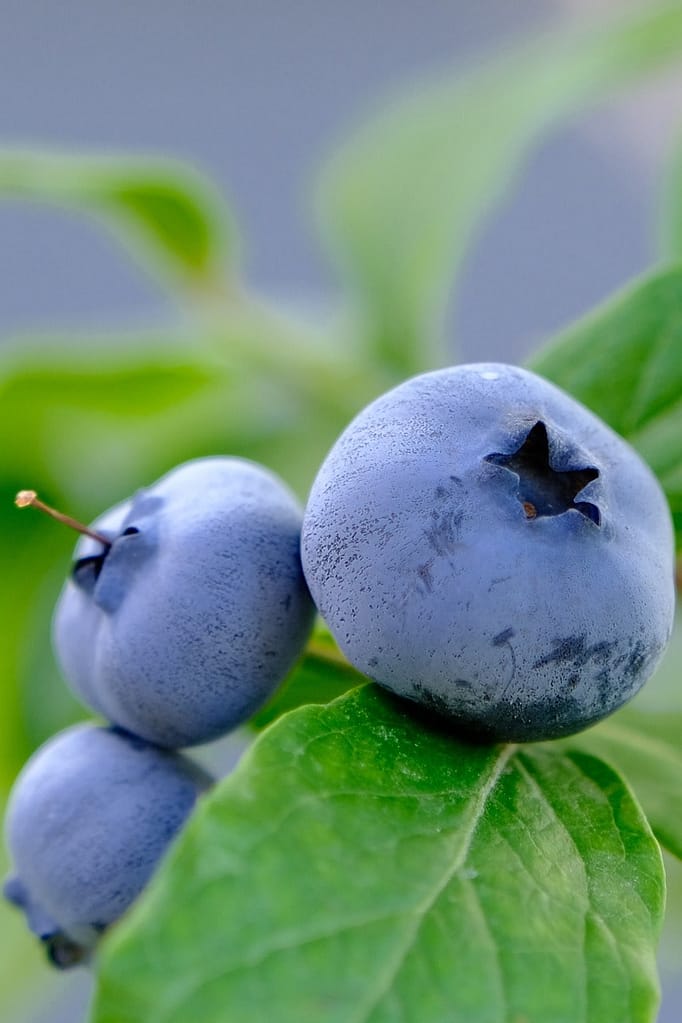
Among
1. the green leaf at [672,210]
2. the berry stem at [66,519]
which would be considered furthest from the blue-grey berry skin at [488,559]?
the green leaf at [672,210]

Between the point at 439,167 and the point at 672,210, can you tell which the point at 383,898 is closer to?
the point at 672,210

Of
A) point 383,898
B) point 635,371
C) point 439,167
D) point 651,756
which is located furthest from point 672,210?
point 383,898

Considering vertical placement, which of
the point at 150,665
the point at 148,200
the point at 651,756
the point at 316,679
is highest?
the point at 148,200

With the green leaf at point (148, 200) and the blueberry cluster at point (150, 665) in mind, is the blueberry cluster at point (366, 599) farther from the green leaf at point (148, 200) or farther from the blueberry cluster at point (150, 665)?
the green leaf at point (148, 200)

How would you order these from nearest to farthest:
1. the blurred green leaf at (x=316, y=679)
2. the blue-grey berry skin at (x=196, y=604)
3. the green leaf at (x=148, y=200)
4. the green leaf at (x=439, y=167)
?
the blue-grey berry skin at (x=196, y=604), the blurred green leaf at (x=316, y=679), the green leaf at (x=148, y=200), the green leaf at (x=439, y=167)

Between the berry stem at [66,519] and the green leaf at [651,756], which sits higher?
the berry stem at [66,519]

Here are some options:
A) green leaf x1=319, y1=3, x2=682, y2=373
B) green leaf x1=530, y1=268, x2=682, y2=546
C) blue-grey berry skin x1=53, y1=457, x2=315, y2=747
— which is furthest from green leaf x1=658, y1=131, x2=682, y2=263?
blue-grey berry skin x1=53, y1=457, x2=315, y2=747
